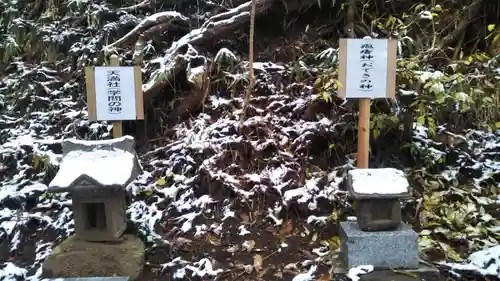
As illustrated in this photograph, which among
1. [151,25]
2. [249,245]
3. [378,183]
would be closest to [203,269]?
[249,245]

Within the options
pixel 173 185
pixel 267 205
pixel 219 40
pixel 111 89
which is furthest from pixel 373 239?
pixel 219 40

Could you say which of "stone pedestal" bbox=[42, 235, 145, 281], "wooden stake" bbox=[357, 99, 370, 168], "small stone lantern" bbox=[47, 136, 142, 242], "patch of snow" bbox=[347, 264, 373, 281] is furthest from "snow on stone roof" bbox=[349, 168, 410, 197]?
"stone pedestal" bbox=[42, 235, 145, 281]

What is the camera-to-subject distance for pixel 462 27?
6.12 metres

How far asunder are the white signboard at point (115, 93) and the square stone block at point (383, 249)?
230cm

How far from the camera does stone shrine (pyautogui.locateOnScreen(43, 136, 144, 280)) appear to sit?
3494 mm

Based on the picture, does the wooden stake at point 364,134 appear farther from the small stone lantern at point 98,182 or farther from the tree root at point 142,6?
the tree root at point 142,6

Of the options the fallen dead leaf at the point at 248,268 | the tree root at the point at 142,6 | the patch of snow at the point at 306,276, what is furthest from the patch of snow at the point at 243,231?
the tree root at the point at 142,6

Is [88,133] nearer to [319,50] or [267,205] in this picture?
[267,205]

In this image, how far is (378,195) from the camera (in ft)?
10.9

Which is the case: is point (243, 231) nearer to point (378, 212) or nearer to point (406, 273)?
point (378, 212)

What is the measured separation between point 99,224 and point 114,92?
1.22 m

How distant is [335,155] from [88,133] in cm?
335

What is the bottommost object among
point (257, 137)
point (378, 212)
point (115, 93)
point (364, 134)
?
point (378, 212)

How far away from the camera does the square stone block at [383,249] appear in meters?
3.38
